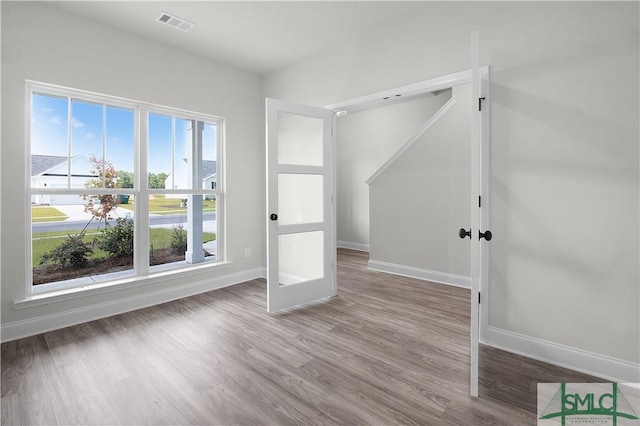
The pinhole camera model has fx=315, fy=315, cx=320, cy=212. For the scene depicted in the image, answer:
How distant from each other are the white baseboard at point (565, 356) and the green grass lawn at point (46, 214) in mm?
3910

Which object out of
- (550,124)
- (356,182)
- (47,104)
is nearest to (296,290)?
(550,124)

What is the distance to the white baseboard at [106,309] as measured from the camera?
2.64 meters

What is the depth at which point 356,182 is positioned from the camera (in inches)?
270

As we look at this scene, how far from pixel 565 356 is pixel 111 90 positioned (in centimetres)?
443

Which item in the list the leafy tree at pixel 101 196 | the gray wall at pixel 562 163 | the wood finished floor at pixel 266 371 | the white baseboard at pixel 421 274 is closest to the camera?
the wood finished floor at pixel 266 371

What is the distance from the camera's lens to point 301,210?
11.3 ft

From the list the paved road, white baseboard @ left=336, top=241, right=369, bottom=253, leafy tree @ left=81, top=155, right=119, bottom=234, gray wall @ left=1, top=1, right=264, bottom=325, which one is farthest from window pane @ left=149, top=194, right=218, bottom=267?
white baseboard @ left=336, top=241, right=369, bottom=253

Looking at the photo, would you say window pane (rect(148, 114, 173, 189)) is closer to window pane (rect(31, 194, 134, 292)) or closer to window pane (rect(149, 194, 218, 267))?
window pane (rect(149, 194, 218, 267))

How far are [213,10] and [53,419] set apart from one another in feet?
10.5

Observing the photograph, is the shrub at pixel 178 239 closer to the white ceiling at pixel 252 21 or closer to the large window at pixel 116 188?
the large window at pixel 116 188

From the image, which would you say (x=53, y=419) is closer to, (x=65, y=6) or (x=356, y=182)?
(x=65, y=6)

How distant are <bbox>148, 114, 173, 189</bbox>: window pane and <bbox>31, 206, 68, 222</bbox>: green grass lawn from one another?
85 centimetres

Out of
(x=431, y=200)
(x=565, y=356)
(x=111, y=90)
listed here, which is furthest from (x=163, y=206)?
(x=565, y=356)

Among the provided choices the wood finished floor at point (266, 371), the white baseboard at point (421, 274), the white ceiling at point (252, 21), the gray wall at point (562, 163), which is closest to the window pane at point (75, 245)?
the wood finished floor at point (266, 371)
